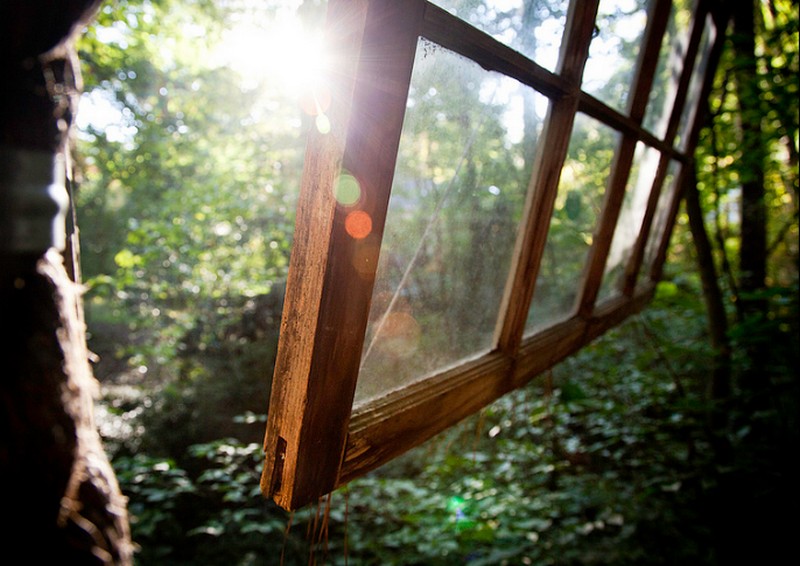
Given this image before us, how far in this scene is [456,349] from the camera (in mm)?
1439

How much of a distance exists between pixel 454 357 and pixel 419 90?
0.76m

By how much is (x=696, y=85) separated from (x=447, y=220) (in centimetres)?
244

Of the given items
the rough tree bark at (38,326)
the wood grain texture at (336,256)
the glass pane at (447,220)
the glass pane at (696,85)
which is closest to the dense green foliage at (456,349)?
the glass pane at (447,220)

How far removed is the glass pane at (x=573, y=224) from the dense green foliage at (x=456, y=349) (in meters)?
0.01

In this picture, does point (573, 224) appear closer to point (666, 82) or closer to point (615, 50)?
point (615, 50)

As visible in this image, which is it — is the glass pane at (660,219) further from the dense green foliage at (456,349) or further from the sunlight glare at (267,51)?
the sunlight glare at (267,51)

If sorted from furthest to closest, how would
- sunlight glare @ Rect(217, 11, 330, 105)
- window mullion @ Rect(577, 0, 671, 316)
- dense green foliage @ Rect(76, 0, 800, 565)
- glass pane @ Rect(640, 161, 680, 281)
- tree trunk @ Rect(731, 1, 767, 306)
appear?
1. sunlight glare @ Rect(217, 11, 330, 105)
2. glass pane @ Rect(640, 161, 680, 281)
3. tree trunk @ Rect(731, 1, 767, 306)
4. window mullion @ Rect(577, 0, 671, 316)
5. dense green foliage @ Rect(76, 0, 800, 565)

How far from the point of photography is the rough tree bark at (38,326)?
43cm

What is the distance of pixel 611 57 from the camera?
1765 millimetres

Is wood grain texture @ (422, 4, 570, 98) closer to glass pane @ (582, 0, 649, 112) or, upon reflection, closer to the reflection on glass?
glass pane @ (582, 0, 649, 112)

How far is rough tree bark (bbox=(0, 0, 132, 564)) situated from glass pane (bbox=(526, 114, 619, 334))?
1.64m

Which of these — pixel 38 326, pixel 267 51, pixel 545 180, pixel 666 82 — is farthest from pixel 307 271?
pixel 267 51

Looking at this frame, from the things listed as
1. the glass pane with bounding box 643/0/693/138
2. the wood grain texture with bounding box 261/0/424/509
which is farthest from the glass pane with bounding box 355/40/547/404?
the glass pane with bounding box 643/0/693/138

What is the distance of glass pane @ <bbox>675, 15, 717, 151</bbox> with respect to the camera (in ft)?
9.17
